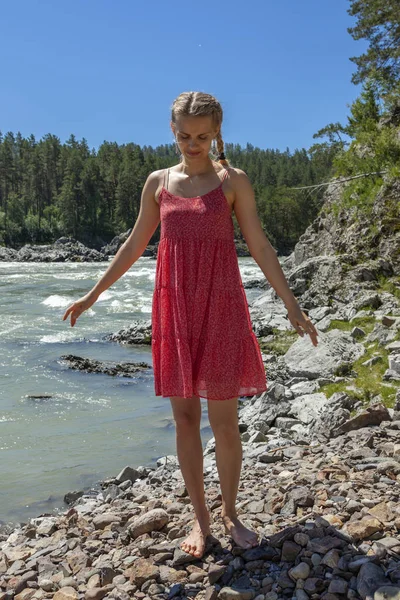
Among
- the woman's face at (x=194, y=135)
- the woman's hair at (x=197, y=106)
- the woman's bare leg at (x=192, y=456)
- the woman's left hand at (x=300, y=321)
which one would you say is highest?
the woman's hair at (x=197, y=106)

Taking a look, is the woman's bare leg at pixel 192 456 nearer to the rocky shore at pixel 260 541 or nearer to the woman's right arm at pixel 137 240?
the rocky shore at pixel 260 541

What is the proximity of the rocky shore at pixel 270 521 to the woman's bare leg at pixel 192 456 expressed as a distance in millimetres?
74

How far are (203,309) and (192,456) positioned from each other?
0.79 metres

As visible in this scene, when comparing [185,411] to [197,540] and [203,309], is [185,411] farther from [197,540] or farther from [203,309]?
[197,540]

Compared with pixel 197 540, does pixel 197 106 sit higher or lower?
higher

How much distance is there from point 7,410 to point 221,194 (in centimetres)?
691

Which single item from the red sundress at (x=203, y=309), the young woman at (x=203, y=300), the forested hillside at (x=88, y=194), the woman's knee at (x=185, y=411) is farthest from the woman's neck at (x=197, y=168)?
the forested hillside at (x=88, y=194)

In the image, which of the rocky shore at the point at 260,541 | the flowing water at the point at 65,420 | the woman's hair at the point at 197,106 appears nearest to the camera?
the rocky shore at the point at 260,541

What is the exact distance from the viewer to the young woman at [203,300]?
3205 mm

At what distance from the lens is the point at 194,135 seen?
127 inches

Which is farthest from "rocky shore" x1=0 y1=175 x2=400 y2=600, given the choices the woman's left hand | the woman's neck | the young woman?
the woman's neck

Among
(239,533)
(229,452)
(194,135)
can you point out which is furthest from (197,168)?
(239,533)

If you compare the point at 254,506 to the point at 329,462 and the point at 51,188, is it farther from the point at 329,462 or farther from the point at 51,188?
the point at 51,188

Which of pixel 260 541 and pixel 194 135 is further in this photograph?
pixel 260 541
